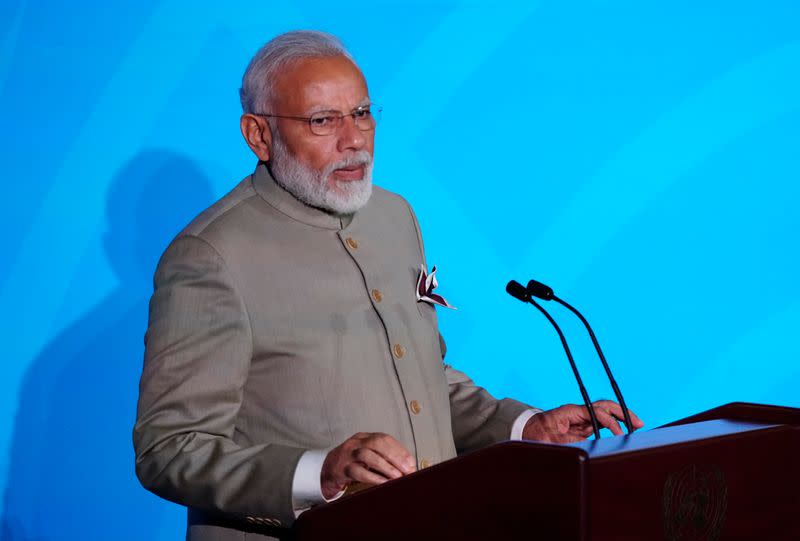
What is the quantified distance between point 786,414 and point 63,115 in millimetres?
2079

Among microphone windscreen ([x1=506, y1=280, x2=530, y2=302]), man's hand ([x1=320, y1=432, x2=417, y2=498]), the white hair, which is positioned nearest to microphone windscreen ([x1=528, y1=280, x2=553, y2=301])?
microphone windscreen ([x1=506, y1=280, x2=530, y2=302])

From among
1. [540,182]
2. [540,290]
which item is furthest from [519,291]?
[540,182]

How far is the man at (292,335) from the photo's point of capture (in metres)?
1.95

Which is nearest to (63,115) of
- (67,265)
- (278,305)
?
(67,265)

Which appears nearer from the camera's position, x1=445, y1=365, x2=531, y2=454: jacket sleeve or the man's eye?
the man's eye

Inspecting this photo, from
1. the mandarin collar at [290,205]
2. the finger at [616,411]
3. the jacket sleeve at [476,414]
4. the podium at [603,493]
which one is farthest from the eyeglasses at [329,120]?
the podium at [603,493]

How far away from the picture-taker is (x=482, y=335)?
346cm

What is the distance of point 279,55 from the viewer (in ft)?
7.42

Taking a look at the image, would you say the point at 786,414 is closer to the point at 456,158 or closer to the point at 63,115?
the point at 456,158

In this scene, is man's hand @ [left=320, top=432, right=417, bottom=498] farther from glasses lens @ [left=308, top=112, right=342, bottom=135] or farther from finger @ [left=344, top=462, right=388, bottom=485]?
glasses lens @ [left=308, top=112, right=342, bottom=135]

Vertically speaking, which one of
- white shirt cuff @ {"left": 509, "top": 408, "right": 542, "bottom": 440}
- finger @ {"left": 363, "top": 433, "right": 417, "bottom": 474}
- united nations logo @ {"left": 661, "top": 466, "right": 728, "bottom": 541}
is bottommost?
united nations logo @ {"left": 661, "top": 466, "right": 728, "bottom": 541}

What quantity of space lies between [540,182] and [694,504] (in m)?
2.09

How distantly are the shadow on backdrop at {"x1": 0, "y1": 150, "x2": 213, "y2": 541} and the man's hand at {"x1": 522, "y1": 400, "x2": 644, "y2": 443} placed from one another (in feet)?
4.45

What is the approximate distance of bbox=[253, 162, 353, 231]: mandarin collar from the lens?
7.52 ft
